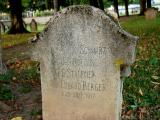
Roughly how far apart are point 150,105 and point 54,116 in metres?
1.51

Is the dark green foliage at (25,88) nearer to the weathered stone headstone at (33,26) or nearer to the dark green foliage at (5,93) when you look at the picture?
the dark green foliage at (5,93)

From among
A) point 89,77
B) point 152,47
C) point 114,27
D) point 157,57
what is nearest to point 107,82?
point 89,77

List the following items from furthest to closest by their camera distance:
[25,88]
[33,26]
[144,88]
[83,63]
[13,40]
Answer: [33,26], [13,40], [25,88], [144,88], [83,63]

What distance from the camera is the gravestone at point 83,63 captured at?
616 centimetres

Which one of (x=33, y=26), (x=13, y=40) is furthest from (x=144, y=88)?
(x=33, y=26)

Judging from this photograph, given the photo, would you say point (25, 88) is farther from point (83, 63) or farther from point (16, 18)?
point (16, 18)

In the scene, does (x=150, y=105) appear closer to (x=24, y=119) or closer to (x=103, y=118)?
(x=103, y=118)

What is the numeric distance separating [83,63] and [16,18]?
23.8 metres

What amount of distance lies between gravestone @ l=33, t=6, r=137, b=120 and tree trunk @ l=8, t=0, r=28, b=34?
22587 millimetres

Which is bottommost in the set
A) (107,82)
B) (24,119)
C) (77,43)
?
(24,119)

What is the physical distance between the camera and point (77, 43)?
251 inches

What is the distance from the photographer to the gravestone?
6160 mm

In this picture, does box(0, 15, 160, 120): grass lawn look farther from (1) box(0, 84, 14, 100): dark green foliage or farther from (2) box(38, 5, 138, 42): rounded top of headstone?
(2) box(38, 5, 138, 42): rounded top of headstone

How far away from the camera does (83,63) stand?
641 centimetres
